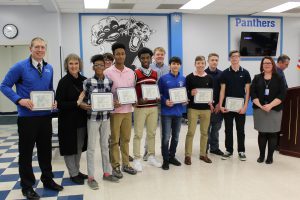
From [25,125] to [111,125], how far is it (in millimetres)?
971

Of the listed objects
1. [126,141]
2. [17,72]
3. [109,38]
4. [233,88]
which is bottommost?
[126,141]

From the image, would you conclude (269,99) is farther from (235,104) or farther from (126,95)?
(126,95)

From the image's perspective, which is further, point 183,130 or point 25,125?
point 183,130

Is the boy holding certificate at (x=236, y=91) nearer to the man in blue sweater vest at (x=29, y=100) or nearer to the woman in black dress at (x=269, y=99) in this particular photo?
the woman in black dress at (x=269, y=99)

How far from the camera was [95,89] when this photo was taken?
3.21 metres

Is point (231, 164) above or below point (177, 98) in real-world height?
below

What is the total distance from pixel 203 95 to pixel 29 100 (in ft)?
7.04

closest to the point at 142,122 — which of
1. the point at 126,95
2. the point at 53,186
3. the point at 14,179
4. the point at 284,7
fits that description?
the point at 126,95

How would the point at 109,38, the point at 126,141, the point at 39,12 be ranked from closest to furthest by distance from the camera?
the point at 126,141 < the point at 39,12 < the point at 109,38

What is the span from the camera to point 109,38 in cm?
779

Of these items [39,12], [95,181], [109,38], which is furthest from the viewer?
[109,38]

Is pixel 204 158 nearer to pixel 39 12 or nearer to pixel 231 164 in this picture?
pixel 231 164

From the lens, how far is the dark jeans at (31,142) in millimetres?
2922

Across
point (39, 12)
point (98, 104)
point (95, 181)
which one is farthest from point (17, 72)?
point (39, 12)
